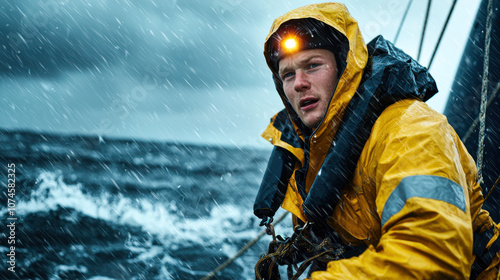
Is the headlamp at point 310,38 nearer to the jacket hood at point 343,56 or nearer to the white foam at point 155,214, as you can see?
the jacket hood at point 343,56

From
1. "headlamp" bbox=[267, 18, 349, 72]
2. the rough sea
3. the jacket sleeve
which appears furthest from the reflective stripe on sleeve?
the rough sea

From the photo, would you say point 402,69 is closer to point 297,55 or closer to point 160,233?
point 297,55

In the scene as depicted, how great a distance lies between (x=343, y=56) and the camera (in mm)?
1950

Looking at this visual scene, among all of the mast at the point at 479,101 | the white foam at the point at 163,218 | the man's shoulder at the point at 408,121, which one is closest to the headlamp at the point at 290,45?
the man's shoulder at the point at 408,121

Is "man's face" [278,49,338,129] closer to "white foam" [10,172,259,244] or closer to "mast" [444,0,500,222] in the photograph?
"mast" [444,0,500,222]

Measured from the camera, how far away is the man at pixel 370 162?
1.00 m

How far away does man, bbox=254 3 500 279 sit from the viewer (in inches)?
39.2

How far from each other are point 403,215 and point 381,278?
211mm

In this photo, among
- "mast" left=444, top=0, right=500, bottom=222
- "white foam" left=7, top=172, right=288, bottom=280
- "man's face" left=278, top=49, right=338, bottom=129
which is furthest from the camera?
"white foam" left=7, top=172, right=288, bottom=280

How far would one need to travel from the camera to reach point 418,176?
3.44ft

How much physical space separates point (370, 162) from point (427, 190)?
34cm

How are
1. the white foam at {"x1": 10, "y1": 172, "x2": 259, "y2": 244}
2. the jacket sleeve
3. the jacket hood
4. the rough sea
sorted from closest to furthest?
1. the jacket sleeve
2. the jacket hood
3. the rough sea
4. the white foam at {"x1": 10, "y1": 172, "x2": 259, "y2": 244}

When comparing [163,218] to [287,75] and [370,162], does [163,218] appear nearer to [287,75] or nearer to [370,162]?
[287,75]

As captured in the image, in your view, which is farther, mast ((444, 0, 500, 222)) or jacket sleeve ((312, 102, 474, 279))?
mast ((444, 0, 500, 222))
